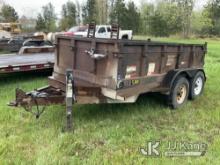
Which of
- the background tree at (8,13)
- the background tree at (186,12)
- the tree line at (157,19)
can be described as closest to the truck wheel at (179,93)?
the tree line at (157,19)

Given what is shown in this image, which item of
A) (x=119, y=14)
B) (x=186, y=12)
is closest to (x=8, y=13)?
(x=119, y=14)

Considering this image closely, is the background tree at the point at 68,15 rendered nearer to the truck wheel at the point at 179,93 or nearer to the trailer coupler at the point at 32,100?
the truck wheel at the point at 179,93

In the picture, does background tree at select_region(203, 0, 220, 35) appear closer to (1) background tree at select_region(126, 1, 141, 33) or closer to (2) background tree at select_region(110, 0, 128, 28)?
(1) background tree at select_region(126, 1, 141, 33)

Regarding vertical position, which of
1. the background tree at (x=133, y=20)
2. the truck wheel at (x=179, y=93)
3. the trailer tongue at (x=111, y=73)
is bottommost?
the truck wheel at (x=179, y=93)

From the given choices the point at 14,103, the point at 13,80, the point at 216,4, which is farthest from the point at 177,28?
the point at 14,103

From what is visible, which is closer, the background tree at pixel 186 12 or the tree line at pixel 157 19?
the tree line at pixel 157 19

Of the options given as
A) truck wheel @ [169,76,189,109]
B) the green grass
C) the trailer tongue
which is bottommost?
the green grass

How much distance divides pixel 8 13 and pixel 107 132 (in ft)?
159

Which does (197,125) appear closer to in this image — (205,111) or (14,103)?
(205,111)

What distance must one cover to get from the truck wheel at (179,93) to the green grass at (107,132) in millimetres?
152

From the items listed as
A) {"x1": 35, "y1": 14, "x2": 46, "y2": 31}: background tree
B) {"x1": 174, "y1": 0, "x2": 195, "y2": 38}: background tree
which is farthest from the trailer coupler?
{"x1": 174, "y1": 0, "x2": 195, "y2": 38}: background tree

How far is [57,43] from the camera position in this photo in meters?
5.93

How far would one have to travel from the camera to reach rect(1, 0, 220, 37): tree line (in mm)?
46781

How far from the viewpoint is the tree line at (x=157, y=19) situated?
46.8 m
